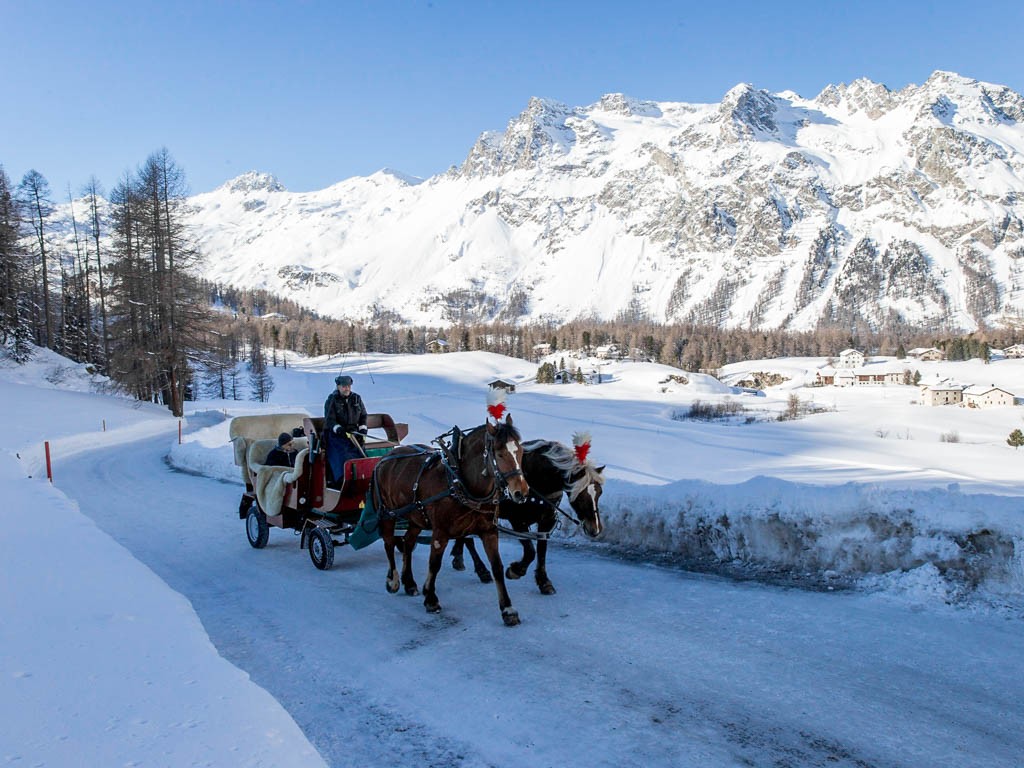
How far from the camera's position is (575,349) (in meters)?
192

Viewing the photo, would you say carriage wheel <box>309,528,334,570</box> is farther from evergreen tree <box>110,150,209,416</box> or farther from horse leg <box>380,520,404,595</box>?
evergreen tree <box>110,150,209,416</box>

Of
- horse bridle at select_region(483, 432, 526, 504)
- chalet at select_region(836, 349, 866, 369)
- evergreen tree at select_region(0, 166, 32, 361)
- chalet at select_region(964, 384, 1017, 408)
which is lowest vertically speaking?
chalet at select_region(964, 384, 1017, 408)

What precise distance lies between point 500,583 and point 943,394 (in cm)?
11121

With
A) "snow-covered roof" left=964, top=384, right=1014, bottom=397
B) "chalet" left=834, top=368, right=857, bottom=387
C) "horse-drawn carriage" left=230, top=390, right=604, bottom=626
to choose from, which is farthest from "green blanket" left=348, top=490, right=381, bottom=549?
"chalet" left=834, top=368, right=857, bottom=387

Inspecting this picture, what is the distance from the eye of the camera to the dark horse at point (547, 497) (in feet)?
23.9

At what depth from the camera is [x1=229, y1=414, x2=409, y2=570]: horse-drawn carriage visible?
9297 millimetres

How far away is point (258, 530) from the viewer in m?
10.4

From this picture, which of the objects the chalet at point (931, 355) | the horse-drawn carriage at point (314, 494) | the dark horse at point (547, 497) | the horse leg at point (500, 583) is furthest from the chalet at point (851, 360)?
the horse leg at point (500, 583)

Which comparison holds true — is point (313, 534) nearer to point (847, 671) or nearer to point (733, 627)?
point (733, 627)

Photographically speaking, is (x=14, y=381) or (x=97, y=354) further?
(x=97, y=354)

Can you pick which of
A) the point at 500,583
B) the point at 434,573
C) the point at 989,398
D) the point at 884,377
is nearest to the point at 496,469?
the point at 500,583

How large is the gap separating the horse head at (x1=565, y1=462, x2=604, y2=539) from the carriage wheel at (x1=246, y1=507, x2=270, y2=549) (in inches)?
210

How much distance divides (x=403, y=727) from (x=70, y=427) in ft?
97.5

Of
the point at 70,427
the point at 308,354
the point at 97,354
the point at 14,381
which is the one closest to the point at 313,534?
the point at 70,427
